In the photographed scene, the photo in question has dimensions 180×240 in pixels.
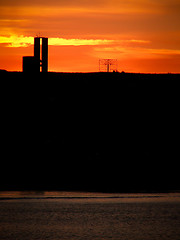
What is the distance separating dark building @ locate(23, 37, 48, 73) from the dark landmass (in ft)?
2.39

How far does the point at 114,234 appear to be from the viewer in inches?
483

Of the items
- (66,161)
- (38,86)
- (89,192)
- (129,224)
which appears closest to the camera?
(129,224)

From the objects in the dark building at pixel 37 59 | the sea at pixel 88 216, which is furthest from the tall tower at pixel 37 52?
the sea at pixel 88 216

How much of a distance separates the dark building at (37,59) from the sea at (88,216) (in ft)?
73.1

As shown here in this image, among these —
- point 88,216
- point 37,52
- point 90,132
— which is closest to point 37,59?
point 37,52

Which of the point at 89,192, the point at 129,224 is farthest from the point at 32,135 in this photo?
the point at 129,224

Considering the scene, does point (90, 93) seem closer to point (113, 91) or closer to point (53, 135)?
point (113, 91)

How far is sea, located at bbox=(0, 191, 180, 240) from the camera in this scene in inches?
482

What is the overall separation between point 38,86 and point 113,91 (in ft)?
16.7

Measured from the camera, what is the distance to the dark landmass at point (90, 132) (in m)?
27.9

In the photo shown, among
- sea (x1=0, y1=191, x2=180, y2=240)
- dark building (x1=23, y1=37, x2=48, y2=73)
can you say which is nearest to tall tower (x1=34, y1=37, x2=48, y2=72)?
dark building (x1=23, y1=37, x2=48, y2=73)

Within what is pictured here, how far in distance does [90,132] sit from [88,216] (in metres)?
25.0

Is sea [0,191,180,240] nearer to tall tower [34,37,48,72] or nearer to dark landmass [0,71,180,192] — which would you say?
dark landmass [0,71,180,192]

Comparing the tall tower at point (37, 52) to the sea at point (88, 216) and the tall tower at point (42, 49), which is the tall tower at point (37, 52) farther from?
the sea at point (88, 216)
